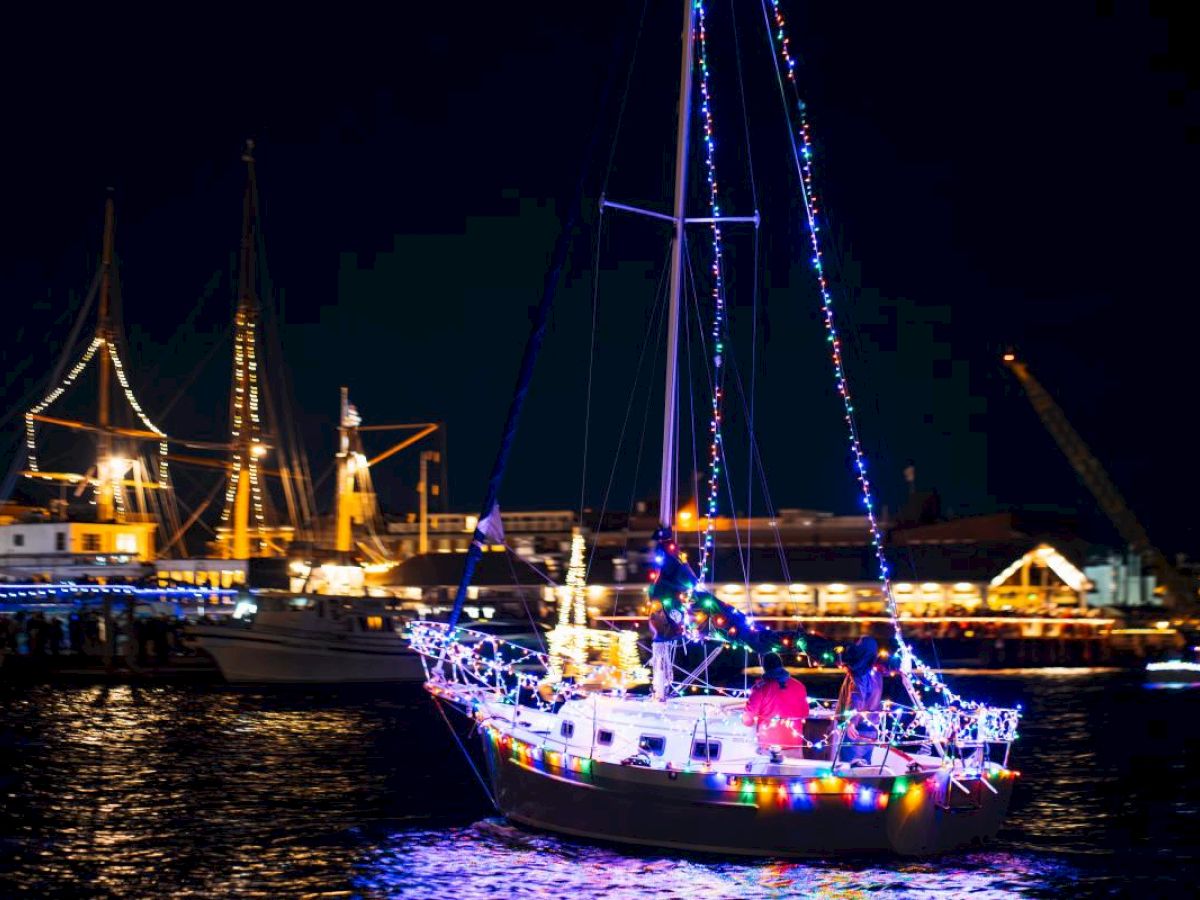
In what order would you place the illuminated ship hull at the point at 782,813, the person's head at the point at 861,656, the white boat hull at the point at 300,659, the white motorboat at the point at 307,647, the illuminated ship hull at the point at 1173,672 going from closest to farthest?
the illuminated ship hull at the point at 782,813, the person's head at the point at 861,656, the white boat hull at the point at 300,659, the white motorboat at the point at 307,647, the illuminated ship hull at the point at 1173,672

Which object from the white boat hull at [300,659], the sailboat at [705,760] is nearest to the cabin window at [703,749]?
the sailboat at [705,760]

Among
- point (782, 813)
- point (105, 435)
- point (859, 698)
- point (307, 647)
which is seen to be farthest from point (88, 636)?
point (782, 813)

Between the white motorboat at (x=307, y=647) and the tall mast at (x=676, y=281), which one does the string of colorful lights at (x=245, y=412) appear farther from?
the tall mast at (x=676, y=281)

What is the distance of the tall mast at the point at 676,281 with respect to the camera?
27.4 m

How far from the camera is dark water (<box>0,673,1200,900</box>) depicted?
2559 cm

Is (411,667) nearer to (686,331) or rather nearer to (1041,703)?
(1041,703)

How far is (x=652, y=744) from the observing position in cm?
2620

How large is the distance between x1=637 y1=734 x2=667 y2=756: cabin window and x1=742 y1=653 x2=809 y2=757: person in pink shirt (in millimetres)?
1664

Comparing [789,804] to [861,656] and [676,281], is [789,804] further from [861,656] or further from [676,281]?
[676,281]

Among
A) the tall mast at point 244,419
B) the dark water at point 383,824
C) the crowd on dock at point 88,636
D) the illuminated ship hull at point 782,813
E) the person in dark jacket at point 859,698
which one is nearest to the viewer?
the illuminated ship hull at point 782,813

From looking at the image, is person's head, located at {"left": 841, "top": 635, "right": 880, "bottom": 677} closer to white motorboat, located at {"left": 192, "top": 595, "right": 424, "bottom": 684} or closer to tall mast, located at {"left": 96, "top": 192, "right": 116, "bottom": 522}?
white motorboat, located at {"left": 192, "top": 595, "right": 424, "bottom": 684}

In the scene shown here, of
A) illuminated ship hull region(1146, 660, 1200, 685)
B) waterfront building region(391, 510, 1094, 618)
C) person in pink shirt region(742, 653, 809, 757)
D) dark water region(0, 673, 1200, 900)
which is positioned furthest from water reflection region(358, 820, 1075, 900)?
waterfront building region(391, 510, 1094, 618)

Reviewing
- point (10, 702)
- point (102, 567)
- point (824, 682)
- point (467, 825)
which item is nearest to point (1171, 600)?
point (824, 682)

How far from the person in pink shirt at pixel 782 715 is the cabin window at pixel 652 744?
1.66m
